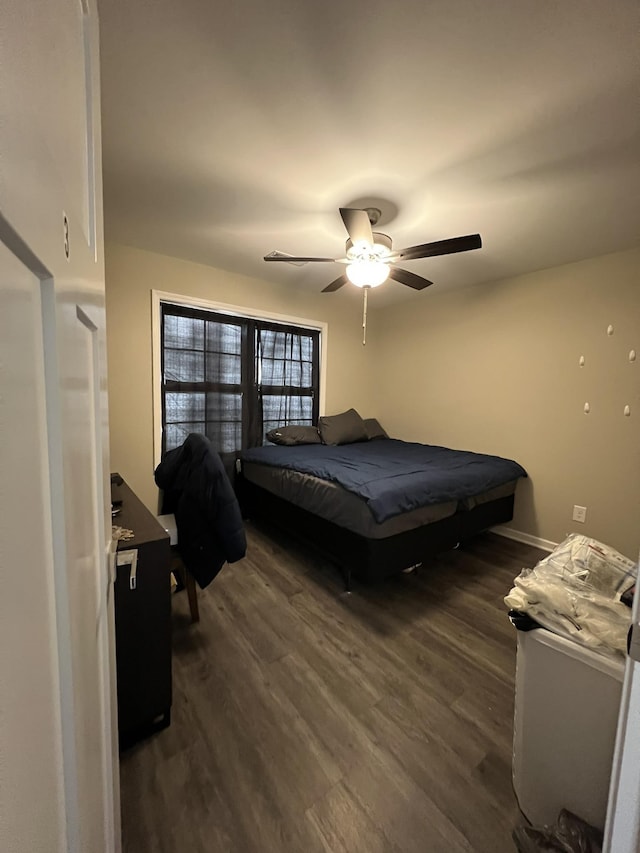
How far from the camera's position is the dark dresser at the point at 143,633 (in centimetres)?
116

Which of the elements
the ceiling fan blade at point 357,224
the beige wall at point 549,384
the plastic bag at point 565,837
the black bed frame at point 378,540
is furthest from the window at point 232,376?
the plastic bag at point 565,837

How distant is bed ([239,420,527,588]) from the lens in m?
2.04

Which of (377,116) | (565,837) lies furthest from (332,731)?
(377,116)

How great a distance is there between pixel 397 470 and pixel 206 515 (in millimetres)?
1403

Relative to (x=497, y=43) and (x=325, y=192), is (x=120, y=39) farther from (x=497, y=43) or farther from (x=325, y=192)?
(x=497, y=43)

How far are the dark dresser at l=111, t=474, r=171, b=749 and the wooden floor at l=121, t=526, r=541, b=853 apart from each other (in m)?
0.12

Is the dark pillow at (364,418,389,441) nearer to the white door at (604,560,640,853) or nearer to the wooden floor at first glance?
the wooden floor

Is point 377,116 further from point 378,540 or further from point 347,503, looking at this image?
point 378,540

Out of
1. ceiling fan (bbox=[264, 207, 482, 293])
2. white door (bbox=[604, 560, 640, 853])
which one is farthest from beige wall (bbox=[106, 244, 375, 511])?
white door (bbox=[604, 560, 640, 853])

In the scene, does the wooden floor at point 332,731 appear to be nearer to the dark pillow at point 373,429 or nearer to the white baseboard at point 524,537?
the white baseboard at point 524,537

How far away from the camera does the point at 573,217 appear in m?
2.11

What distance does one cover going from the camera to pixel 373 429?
4.23 meters

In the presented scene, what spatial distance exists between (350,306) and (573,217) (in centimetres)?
237

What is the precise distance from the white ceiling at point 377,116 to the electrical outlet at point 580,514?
2020 millimetres
